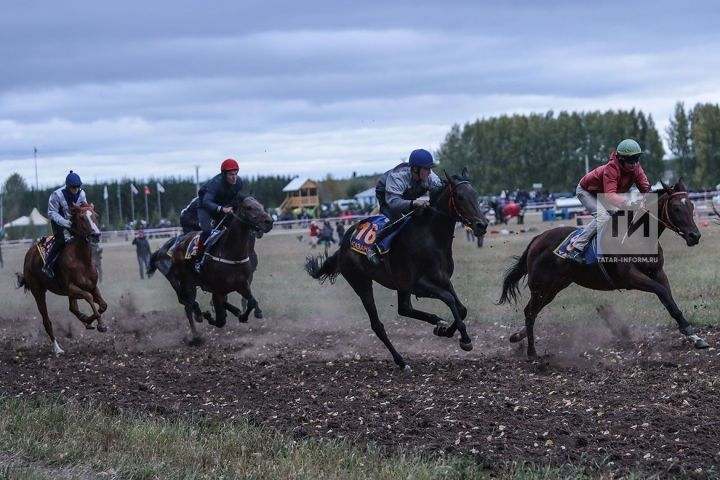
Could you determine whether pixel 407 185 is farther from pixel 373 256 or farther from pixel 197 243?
pixel 197 243

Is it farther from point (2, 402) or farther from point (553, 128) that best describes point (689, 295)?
point (553, 128)

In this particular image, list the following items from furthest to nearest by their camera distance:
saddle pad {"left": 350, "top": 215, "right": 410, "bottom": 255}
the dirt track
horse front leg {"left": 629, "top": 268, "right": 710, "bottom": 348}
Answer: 1. saddle pad {"left": 350, "top": 215, "right": 410, "bottom": 255}
2. horse front leg {"left": 629, "top": 268, "right": 710, "bottom": 348}
3. the dirt track

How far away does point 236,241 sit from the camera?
16.7 m

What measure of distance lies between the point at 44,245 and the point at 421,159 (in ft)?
25.4

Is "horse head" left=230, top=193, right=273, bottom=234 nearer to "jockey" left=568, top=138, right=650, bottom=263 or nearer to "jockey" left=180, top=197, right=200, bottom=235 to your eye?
"jockey" left=180, top=197, right=200, bottom=235

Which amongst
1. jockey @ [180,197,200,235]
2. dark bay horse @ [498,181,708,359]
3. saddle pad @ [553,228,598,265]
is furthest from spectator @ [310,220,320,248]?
saddle pad @ [553,228,598,265]

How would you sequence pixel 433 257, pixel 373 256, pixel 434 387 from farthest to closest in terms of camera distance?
pixel 373 256 < pixel 433 257 < pixel 434 387

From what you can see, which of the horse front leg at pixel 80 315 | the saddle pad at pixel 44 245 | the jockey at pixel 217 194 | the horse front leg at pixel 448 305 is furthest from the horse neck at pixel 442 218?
the saddle pad at pixel 44 245

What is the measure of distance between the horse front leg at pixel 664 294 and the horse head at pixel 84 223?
8.49 m

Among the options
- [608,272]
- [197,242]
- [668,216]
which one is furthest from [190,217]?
[668,216]

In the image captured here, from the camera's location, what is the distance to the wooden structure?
106938 mm

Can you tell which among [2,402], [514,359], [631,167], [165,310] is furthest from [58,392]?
[165,310]

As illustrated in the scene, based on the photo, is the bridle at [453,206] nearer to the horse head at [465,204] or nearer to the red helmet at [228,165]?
the horse head at [465,204]

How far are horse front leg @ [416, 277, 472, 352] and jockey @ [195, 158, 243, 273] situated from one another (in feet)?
15.2
